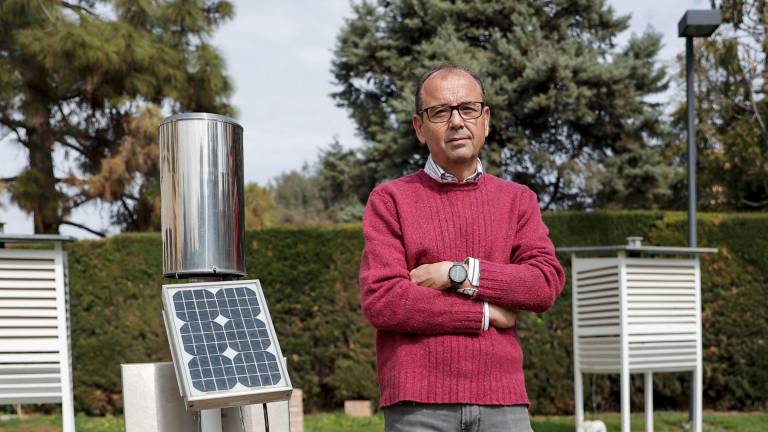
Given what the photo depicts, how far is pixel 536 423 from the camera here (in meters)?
7.46

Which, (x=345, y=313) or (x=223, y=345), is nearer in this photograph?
(x=223, y=345)

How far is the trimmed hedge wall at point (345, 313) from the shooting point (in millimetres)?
8094

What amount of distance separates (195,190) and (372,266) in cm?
65

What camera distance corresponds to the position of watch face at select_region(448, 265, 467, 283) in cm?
202

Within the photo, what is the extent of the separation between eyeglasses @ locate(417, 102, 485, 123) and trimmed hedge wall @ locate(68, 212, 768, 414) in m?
6.13

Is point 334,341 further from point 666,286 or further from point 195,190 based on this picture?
point 195,190

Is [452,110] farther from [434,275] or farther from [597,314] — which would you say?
[597,314]

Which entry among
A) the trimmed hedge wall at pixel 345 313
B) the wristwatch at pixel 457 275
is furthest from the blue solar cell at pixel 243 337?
the trimmed hedge wall at pixel 345 313

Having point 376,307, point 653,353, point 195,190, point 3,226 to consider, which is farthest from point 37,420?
point 376,307

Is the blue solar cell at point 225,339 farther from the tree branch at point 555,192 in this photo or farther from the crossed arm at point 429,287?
the tree branch at point 555,192

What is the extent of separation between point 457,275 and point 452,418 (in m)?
0.34

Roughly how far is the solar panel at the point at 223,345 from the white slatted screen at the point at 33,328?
1.70 metres

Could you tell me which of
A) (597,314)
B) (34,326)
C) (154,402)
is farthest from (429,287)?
(597,314)

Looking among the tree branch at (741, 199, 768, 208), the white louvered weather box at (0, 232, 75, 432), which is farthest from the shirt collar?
the tree branch at (741, 199, 768, 208)
